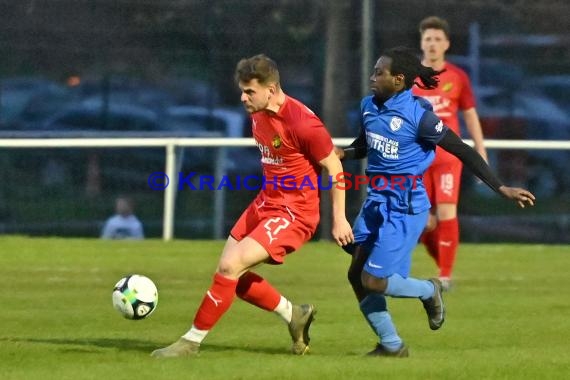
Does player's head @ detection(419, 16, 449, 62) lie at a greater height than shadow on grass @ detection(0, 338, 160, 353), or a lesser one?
greater

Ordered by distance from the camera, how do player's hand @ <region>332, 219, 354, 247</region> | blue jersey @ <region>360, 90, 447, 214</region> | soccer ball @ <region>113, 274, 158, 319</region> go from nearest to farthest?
player's hand @ <region>332, 219, 354, 247</region> < blue jersey @ <region>360, 90, 447, 214</region> < soccer ball @ <region>113, 274, 158, 319</region>

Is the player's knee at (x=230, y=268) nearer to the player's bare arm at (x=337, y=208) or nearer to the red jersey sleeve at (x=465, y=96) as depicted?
the player's bare arm at (x=337, y=208)

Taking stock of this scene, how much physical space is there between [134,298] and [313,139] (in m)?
1.45

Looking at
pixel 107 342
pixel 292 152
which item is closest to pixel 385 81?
pixel 292 152

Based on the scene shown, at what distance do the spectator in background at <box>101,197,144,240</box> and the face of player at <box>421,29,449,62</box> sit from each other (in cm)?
543

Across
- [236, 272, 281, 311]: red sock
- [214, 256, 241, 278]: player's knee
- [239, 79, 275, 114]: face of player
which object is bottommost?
[236, 272, 281, 311]: red sock

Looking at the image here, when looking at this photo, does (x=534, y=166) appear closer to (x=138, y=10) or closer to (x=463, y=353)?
(x=138, y=10)

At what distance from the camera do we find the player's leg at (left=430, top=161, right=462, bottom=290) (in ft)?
40.8

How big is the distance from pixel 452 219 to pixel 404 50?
411 cm

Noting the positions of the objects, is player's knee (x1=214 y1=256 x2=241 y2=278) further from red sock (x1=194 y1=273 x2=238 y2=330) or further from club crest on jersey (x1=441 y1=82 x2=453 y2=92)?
club crest on jersey (x1=441 y1=82 x2=453 y2=92)

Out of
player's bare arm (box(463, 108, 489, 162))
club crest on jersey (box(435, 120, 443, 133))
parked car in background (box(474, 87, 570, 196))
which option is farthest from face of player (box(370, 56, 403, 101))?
parked car in background (box(474, 87, 570, 196))

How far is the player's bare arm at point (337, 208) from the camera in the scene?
8172mm

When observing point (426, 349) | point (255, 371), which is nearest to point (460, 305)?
point (426, 349)

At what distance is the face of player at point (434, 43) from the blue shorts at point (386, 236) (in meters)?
4.00
